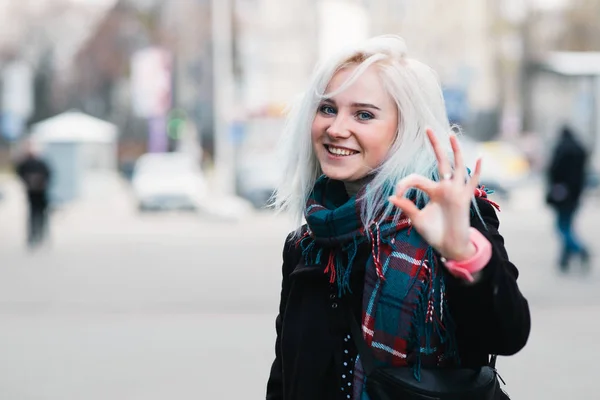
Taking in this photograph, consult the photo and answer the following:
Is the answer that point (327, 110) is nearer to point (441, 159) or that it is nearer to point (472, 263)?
point (441, 159)

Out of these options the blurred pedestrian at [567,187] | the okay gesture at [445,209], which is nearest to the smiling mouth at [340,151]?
the okay gesture at [445,209]

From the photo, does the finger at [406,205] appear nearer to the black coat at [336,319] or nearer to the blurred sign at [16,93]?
the black coat at [336,319]

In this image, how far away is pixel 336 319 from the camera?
7.11 ft

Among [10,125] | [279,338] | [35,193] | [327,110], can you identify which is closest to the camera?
[327,110]

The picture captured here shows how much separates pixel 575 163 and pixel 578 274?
1.26 m

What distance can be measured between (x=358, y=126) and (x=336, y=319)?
432mm

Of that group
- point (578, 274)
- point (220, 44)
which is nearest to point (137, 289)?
point (578, 274)

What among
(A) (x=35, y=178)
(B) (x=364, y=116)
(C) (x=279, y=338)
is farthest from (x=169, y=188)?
(B) (x=364, y=116)

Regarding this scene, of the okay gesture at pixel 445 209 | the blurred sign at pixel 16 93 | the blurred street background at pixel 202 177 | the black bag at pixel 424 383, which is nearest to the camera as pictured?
the okay gesture at pixel 445 209

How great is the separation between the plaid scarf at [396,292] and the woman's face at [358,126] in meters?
0.12

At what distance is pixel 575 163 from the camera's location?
1103 cm

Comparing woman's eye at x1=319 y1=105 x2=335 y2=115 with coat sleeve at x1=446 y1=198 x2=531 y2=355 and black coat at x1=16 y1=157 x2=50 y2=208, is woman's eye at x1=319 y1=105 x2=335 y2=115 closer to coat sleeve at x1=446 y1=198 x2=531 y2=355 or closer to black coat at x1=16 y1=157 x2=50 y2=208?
coat sleeve at x1=446 y1=198 x2=531 y2=355

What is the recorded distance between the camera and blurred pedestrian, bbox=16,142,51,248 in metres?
15.1

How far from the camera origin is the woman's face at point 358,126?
216 cm
